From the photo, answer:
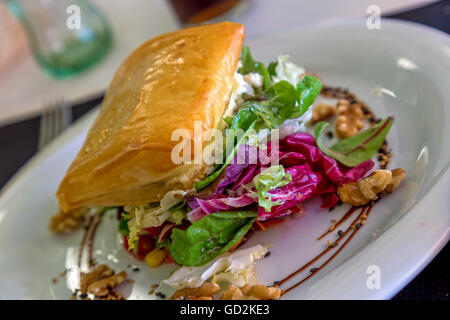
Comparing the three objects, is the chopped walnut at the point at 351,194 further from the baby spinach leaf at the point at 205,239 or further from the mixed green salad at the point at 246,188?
the baby spinach leaf at the point at 205,239

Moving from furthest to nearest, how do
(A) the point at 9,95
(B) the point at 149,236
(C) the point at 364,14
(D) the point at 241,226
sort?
(A) the point at 9,95
(C) the point at 364,14
(B) the point at 149,236
(D) the point at 241,226

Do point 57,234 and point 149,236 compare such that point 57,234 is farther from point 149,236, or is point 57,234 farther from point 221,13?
point 221,13

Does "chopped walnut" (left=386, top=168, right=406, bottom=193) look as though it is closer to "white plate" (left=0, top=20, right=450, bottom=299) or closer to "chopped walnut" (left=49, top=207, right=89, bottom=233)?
"white plate" (left=0, top=20, right=450, bottom=299)

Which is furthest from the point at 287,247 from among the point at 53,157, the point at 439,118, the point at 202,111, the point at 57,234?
the point at 53,157

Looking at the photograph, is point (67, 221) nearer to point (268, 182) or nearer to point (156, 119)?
point (156, 119)

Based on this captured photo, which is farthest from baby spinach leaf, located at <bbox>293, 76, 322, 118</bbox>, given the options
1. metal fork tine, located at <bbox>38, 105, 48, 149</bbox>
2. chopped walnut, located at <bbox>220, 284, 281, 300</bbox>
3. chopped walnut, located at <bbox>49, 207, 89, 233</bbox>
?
metal fork tine, located at <bbox>38, 105, 48, 149</bbox>

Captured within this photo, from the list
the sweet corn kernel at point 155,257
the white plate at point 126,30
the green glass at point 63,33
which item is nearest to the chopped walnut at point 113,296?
the sweet corn kernel at point 155,257
